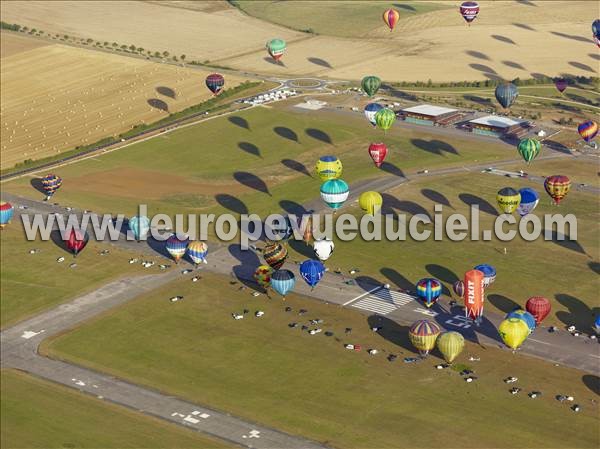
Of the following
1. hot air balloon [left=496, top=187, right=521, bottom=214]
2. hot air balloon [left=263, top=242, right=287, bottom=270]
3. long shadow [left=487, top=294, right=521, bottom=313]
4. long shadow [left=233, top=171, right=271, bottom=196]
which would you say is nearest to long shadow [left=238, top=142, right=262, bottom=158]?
long shadow [left=233, top=171, right=271, bottom=196]

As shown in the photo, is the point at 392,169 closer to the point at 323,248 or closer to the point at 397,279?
the point at 323,248

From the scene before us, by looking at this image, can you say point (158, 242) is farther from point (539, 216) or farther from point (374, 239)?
point (539, 216)

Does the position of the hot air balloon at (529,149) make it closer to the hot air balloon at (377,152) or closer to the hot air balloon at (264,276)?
the hot air balloon at (377,152)

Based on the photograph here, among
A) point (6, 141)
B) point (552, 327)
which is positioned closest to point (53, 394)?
point (552, 327)

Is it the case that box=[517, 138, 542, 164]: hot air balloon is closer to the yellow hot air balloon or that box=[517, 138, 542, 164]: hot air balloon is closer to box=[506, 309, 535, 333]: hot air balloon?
the yellow hot air balloon

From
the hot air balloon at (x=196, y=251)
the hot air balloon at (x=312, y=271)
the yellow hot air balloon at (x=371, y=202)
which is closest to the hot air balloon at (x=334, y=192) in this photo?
the yellow hot air balloon at (x=371, y=202)
